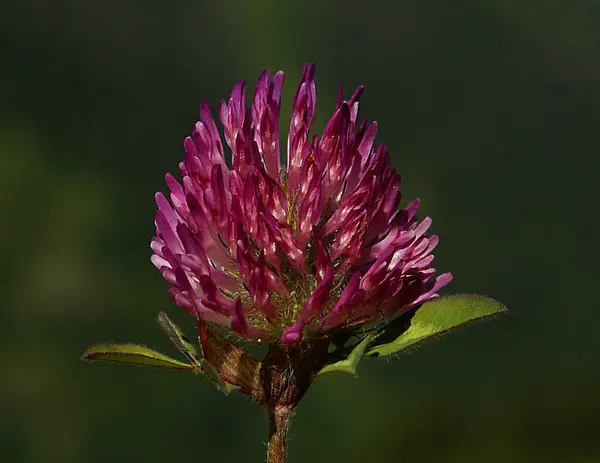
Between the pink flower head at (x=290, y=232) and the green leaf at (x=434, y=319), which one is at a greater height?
the pink flower head at (x=290, y=232)

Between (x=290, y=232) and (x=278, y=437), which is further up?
(x=290, y=232)

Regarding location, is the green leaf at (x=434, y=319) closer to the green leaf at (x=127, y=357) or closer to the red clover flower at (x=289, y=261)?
the red clover flower at (x=289, y=261)

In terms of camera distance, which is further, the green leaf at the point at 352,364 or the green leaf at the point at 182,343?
the green leaf at the point at 182,343

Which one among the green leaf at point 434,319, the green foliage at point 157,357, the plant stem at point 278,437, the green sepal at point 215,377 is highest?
the green foliage at point 157,357

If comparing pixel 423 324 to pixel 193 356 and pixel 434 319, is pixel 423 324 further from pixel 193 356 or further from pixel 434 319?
pixel 193 356

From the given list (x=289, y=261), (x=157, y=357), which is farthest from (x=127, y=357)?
(x=289, y=261)

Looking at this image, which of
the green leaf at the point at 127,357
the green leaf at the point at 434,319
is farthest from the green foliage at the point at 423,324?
the green leaf at the point at 127,357

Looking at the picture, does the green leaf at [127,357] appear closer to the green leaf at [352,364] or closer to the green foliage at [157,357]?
the green foliage at [157,357]
